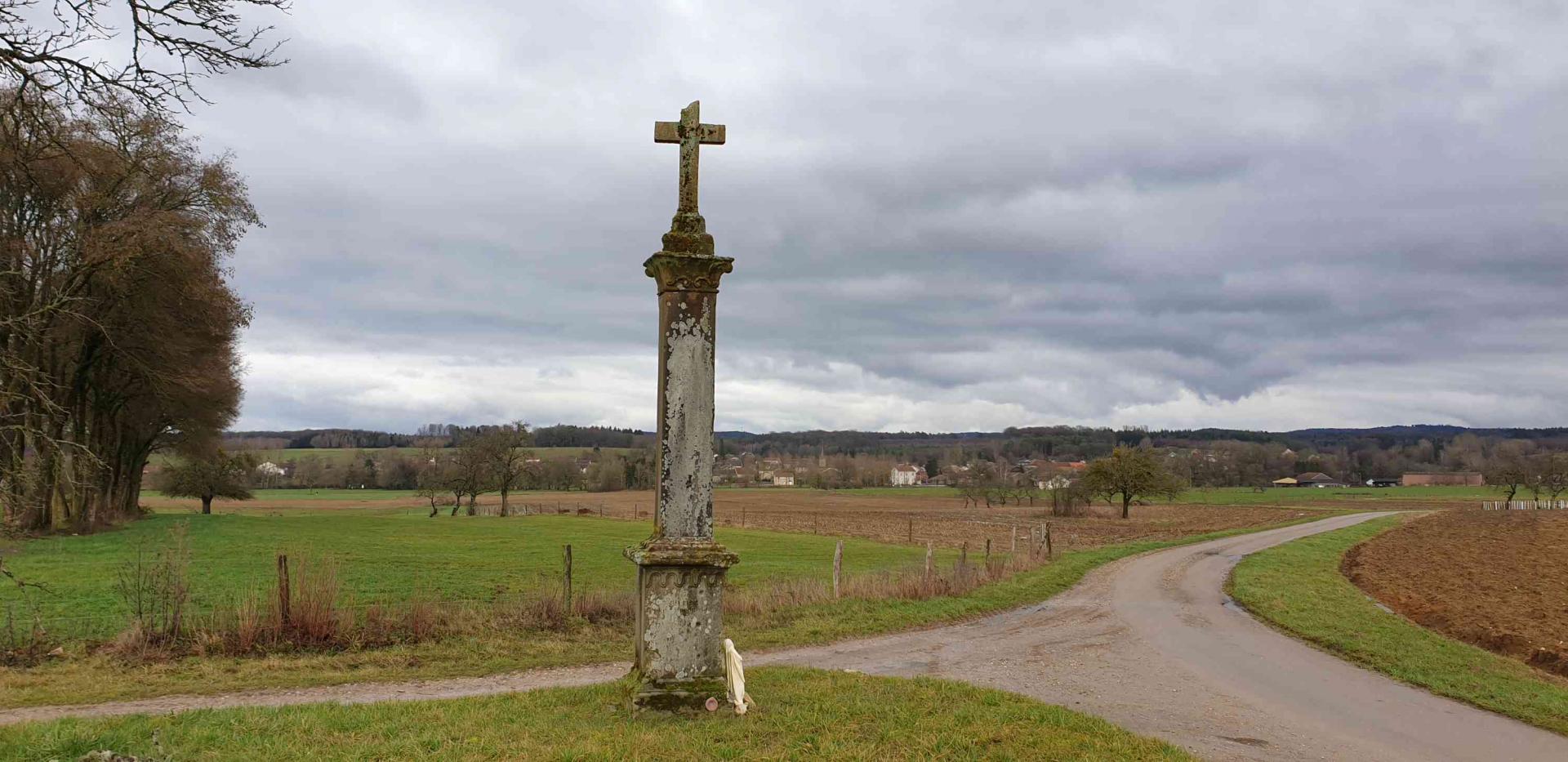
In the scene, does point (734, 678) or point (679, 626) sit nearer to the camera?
point (679, 626)

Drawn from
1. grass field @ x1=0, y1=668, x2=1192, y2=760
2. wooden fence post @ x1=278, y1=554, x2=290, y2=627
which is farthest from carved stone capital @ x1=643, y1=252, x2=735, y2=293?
wooden fence post @ x1=278, y1=554, x2=290, y2=627

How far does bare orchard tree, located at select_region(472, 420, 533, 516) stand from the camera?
6644 centimetres

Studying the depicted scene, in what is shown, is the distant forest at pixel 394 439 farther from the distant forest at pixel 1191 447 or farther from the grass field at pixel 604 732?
the grass field at pixel 604 732

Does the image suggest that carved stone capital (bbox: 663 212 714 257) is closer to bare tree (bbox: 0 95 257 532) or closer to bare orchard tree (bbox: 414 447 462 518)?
bare tree (bbox: 0 95 257 532)

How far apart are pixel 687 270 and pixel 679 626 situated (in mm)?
3079

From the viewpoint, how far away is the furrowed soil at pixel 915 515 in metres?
47.4

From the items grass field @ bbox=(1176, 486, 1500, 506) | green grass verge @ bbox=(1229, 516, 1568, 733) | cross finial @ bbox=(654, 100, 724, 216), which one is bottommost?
grass field @ bbox=(1176, 486, 1500, 506)

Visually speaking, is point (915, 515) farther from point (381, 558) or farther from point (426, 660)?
point (426, 660)

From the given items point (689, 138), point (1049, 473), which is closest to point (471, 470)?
point (689, 138)

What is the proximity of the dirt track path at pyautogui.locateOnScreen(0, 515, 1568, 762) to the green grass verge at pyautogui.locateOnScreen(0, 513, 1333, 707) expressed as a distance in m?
0.55

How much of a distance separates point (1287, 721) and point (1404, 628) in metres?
9.12

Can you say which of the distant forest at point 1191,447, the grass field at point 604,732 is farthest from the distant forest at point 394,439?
the grass field at point 604,732

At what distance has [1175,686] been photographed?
1148 centimetres

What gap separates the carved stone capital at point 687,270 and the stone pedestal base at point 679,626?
7.30 ft
